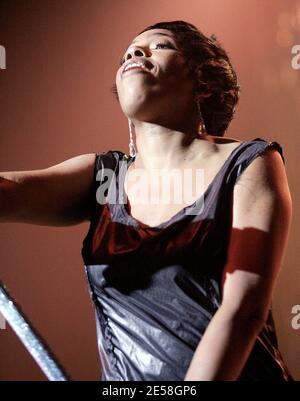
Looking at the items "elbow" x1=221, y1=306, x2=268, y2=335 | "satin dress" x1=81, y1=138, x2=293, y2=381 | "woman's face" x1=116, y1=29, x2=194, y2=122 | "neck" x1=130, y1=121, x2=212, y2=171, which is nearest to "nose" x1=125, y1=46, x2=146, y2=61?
"woman's face" x1=116, y1=29, x2=194, y2=122

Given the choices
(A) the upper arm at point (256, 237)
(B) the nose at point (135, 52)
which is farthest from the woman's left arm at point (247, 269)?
(B) the nose at point (135, 52)

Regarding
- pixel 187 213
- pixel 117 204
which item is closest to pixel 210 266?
pixel 187 213

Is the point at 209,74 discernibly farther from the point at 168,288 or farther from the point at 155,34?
the point at 168,288

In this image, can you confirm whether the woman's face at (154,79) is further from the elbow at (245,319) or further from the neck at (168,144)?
the elbow at (245,319)

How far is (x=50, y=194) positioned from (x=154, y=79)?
0.26 meters

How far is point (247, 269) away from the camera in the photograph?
0.71 metres

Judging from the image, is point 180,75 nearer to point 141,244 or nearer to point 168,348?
point 141,244

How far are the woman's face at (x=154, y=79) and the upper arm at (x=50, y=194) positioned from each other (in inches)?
5.3

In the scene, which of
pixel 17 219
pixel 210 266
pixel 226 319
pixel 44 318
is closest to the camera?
pixel 226 319

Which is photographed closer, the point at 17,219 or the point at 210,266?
the point at 210,266

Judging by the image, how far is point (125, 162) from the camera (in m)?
1.00

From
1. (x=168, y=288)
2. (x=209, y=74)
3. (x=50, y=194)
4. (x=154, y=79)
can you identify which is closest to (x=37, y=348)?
(x=168, y=288)

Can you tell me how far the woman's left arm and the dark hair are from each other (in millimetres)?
228
